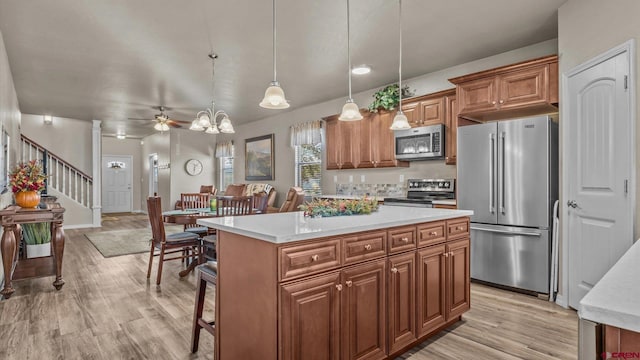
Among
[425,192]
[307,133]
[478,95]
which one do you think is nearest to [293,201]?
[307,133]

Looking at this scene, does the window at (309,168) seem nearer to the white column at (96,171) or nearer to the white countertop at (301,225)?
the white countertop at (301,225)

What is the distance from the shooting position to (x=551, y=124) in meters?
3.32

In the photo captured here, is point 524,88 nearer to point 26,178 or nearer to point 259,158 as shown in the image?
point 26,178

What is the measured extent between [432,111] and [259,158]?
15.8 feet

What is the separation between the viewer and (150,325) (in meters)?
2.74

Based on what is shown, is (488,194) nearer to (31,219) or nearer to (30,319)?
(30,319)

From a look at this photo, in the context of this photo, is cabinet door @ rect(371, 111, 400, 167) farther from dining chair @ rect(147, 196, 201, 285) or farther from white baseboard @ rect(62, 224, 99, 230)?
white baseboard @ rect(62, 224, 99, 230)

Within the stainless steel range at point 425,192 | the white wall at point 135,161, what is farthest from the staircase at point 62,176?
the stainless steel range at point 425,192

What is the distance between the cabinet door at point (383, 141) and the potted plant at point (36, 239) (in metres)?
4.42

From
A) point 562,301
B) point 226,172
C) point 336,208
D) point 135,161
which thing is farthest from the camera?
point 135,161

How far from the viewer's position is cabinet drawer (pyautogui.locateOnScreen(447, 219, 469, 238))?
2.57 m

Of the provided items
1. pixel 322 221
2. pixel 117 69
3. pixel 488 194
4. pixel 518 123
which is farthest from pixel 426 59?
pixel 117 69

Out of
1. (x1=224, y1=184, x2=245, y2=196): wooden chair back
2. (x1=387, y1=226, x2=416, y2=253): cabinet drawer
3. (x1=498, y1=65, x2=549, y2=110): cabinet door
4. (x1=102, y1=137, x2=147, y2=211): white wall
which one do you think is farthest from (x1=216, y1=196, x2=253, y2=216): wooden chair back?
(x1=102, y1=137, x2=147, y2=211): white wall

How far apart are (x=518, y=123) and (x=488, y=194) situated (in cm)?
78
